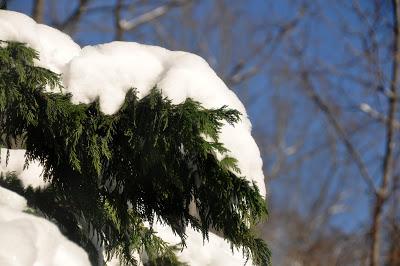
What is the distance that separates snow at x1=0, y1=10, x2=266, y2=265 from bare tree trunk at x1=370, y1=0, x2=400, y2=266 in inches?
221

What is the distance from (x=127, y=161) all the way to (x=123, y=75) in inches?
12.0

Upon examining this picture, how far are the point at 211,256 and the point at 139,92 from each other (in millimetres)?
1011

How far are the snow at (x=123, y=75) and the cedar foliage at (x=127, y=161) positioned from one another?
0.05 metres

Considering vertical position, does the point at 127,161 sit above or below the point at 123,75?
below

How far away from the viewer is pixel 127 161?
203cm

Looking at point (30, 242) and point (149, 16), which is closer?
point (30, 242)

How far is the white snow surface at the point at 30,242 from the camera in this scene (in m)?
1.79

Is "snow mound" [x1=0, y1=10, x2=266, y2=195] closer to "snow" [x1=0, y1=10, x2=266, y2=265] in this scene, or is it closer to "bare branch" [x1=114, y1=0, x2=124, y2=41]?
"snow" [x1=0, y1=10, x2=266, y2=265]

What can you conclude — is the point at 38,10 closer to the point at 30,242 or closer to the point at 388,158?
the point at 388,158

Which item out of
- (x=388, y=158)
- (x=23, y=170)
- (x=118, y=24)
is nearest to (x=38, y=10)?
(x=118, y=24)

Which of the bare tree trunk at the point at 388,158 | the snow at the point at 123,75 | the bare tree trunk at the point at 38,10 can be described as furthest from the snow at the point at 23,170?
the bare tree trunk at the point at 38,10

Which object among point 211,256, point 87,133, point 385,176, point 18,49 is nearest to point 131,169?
point 87,133

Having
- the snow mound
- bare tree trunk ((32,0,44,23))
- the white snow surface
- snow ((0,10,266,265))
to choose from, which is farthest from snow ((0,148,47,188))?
bare tree trunk ((32,0,44,23))

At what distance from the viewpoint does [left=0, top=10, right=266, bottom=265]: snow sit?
1.98m
